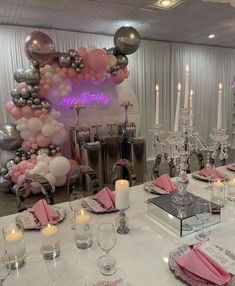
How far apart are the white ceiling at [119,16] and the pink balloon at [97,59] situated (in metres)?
0.50

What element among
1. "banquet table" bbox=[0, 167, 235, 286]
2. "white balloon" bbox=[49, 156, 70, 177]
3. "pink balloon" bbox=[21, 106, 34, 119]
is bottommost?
"white balloon" bbox=[49, 156, 70, 177]

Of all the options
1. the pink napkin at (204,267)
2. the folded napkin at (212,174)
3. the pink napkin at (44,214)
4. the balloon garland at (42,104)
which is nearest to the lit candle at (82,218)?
the pink napkin at (44,214)

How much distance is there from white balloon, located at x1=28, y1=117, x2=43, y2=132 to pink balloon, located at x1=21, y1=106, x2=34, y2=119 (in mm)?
75

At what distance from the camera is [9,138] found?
11.7 feet

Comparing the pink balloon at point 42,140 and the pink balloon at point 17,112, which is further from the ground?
the pink balloon at point 17,112

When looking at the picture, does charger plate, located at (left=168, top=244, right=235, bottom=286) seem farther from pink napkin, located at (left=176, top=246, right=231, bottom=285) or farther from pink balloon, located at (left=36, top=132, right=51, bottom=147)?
pink balloon, located at (left=36, top=132, right=51, bottom=147)

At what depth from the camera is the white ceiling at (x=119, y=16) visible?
10.2 feet

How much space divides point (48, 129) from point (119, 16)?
1955 millimetres

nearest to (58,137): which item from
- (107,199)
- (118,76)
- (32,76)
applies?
(32,76)

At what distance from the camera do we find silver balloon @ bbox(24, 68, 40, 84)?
11.2 feet

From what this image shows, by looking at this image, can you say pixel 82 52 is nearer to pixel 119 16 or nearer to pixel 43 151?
pixel 119 16

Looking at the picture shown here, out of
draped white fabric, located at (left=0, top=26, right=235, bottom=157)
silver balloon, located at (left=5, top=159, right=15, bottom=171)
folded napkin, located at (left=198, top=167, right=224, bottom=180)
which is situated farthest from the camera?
draped white fabric, located at (left=0, top=26, right=235, bottom=157)

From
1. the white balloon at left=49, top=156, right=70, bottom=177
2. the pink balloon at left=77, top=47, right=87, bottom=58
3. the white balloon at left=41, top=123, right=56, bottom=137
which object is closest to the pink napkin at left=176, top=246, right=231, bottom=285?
the white balloon at left=49, top=156, right=70, bottom=177

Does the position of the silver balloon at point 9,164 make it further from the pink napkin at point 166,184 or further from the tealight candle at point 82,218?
the tealight candle at point 82,218
